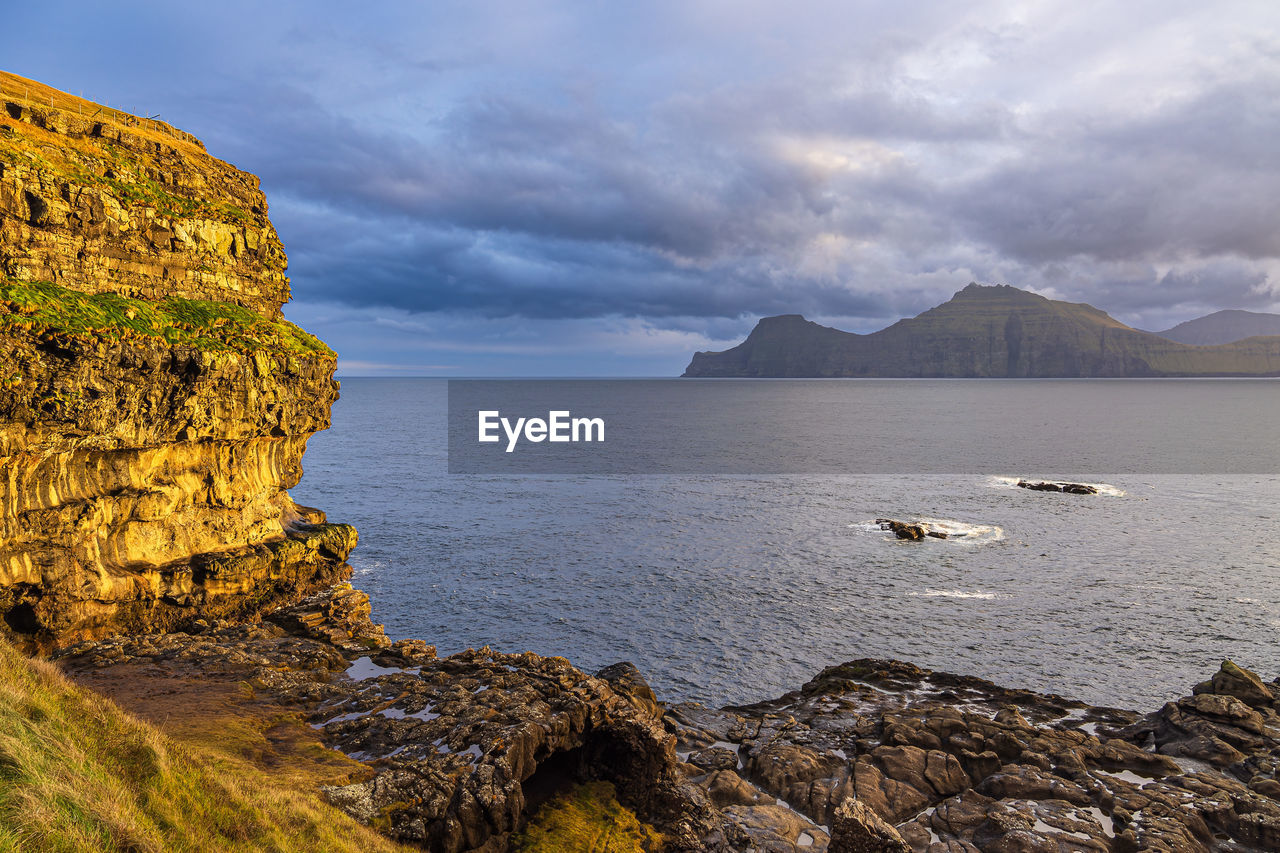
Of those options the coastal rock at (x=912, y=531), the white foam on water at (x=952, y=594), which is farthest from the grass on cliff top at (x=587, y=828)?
the coastal rock at (x=912, y=531)

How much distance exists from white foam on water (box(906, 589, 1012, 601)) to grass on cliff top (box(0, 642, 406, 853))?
45.6 m

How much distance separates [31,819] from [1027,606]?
55.5 metres

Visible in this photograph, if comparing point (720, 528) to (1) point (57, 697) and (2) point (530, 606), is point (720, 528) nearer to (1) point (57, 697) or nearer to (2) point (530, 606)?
(2) point (530, 606)

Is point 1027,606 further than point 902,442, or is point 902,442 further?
point 902,442

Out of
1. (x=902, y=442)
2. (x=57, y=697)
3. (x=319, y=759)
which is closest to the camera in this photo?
(x=57, y=697)

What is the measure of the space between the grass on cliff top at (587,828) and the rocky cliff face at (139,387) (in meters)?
26.1

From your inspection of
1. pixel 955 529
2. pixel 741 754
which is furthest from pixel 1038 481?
pixel 741 754

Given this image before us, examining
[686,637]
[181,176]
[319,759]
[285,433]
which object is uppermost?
[181,176]

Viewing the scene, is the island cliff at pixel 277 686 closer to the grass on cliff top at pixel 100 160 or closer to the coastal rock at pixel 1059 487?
the grass on cliff top at pixel 100 160

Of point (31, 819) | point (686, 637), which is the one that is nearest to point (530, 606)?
point (686, 637)

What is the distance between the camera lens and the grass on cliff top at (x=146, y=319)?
3069 cm

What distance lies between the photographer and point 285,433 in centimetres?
4438

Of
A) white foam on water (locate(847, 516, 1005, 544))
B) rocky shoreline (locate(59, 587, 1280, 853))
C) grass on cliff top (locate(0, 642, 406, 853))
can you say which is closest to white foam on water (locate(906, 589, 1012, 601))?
white foam on water (locate(847, 516, 1005, 544))

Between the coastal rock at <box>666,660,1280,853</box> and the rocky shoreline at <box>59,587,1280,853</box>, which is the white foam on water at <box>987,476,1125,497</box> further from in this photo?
the coastal rock at <box>666,660,1280,853</box>
